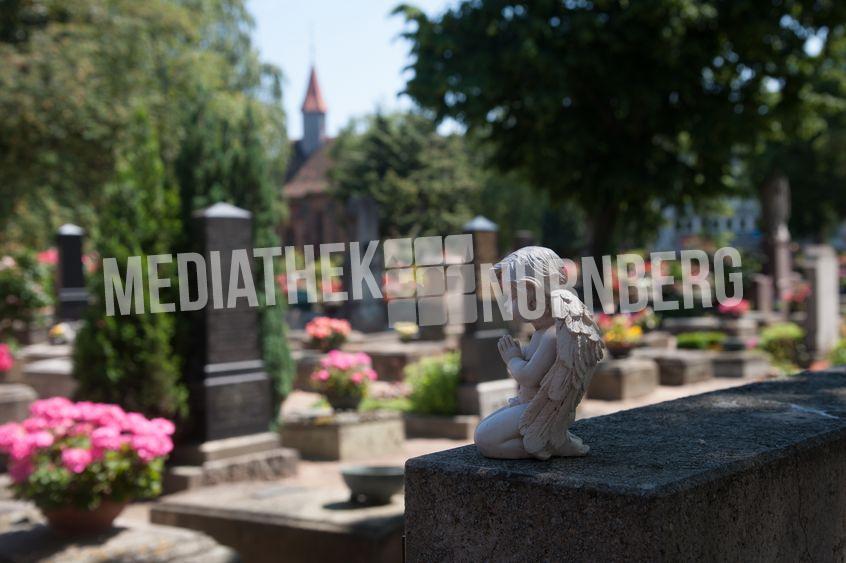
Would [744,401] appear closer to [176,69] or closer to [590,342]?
[590,342]

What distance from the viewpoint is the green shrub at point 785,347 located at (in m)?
15.9

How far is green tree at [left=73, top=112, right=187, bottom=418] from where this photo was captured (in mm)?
9336

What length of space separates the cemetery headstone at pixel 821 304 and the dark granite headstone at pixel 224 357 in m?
10.7

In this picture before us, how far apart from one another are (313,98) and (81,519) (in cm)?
7100

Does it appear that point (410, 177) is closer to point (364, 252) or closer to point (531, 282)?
point (364, 252)

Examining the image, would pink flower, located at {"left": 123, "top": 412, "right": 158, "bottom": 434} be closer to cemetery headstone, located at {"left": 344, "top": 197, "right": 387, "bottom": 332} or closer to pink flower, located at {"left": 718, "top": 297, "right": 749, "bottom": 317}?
cemetery headstone, located at {"left": 344, "top": 197, "right": 387, "bottom": 332}

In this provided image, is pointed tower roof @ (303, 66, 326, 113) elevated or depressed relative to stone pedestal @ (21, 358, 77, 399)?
elevated

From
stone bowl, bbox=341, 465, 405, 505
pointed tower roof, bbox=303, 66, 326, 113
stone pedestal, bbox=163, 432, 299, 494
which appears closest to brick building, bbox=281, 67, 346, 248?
pointed tower roof, bbox=303, 66, 326, 113

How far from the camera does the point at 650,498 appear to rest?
2.47 m

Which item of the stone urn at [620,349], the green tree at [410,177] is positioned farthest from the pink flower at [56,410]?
the green tree at [410,177]

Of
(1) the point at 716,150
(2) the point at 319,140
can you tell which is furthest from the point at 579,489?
(2) the point at 319,140

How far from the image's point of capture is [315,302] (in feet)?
93.3

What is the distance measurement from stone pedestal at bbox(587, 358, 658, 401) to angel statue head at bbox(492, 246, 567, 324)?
11525 millimetres

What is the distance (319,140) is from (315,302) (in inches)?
1890
